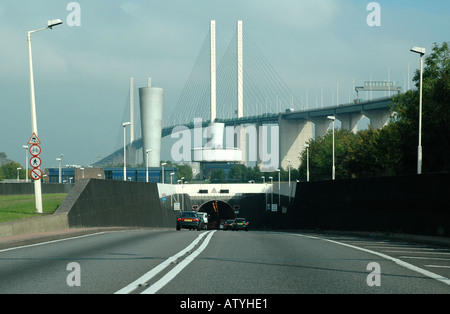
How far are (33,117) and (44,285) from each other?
1800 cm

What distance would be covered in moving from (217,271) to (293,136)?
487 ft

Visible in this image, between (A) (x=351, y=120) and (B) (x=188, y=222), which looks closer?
(B) (x=188, y=222)

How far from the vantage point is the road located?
9500 millimetres

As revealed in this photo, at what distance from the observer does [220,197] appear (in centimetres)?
13700

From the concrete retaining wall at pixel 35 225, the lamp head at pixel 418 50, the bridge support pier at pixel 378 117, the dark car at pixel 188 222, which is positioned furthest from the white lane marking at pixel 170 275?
the bridge support pier at pixel 378 117

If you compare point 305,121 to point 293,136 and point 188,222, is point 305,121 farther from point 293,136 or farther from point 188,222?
point 188,222

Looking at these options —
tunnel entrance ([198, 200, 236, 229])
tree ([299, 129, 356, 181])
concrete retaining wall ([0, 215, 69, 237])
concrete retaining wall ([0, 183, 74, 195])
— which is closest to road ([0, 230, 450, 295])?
concrete retaining wall ([0, 215, 69, 237])

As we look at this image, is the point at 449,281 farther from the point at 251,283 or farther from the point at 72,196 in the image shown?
the point at 72,196

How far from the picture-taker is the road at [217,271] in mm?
9500

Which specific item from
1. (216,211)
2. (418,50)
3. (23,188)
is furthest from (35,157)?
(216,211)

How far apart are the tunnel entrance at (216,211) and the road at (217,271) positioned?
132 m

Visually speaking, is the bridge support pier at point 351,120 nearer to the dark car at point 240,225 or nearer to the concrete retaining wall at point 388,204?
the dark car at point 240,225

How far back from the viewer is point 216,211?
169125 millimetres
